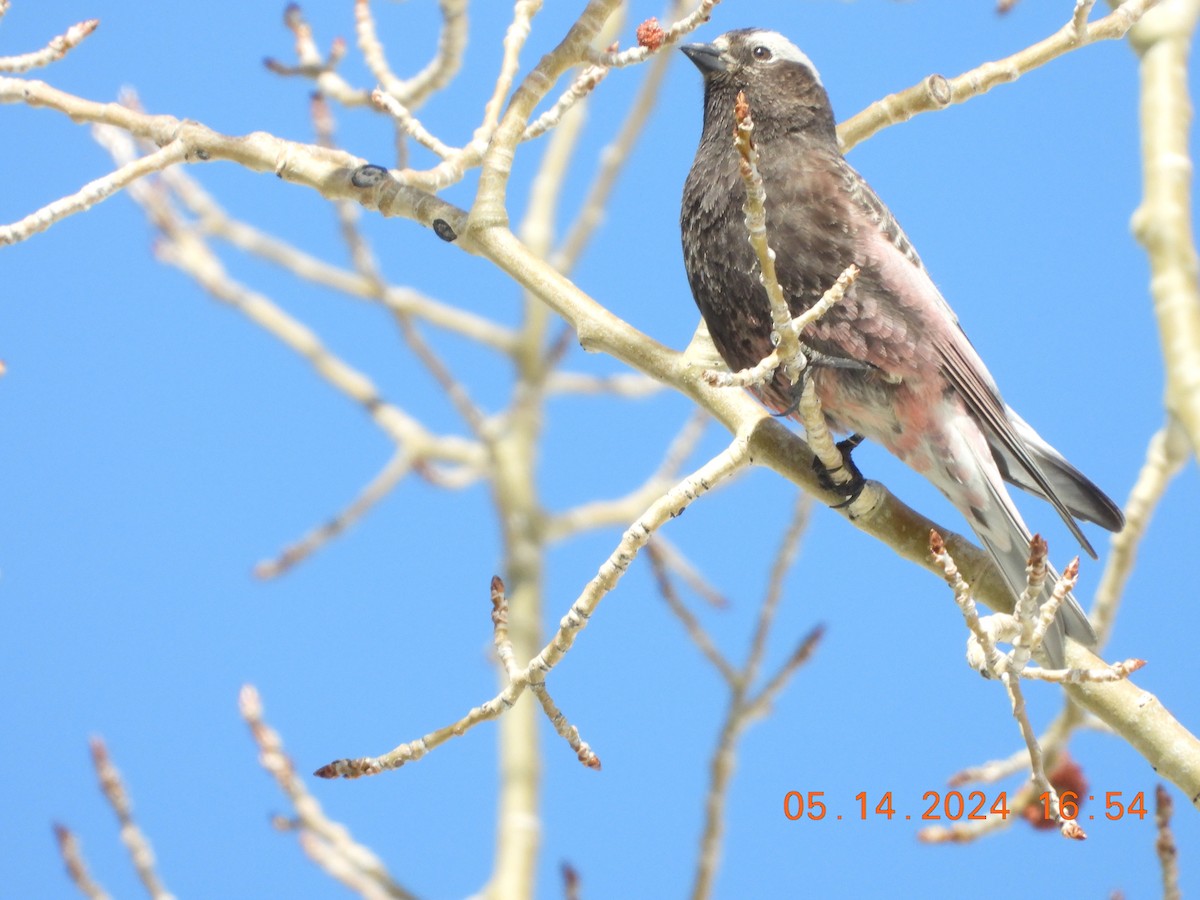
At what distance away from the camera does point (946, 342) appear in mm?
2795

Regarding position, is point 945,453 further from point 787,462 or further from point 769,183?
point 769,183

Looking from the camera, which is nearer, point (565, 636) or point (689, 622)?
point (565, 636)

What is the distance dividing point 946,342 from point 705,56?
96cm

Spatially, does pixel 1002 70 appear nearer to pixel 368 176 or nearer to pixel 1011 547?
pixel 1011 547

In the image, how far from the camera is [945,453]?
9.24 ft

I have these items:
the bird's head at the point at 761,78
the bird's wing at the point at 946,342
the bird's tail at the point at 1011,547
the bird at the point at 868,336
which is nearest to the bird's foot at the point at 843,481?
the bird at the point at 868,336

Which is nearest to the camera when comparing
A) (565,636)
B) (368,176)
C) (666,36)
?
(565,636)

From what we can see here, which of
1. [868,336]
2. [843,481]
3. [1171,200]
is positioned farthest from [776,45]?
[843,481]

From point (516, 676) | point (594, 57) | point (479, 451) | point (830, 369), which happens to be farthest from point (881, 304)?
point (479, 451)

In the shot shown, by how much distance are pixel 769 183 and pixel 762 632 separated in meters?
1.06

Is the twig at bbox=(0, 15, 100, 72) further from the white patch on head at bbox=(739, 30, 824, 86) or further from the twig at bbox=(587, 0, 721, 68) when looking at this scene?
the white patch on head at bbox=(739, 30, 824, 86)

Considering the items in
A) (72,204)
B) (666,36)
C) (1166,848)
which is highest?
(72,204)

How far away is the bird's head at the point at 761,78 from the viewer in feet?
10.1

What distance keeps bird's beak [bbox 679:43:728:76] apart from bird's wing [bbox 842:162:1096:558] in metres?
0.48
